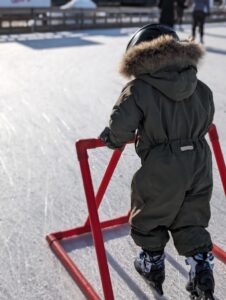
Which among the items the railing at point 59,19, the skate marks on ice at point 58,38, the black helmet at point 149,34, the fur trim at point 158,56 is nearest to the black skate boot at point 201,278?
the fur trim at point 158,56

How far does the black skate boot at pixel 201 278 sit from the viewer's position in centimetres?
195

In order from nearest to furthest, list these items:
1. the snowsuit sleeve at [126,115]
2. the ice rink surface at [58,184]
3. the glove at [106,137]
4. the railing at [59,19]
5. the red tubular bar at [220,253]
→ the snowsuit sleeve at [126,115]
the glove at [106,137]
the ice rink surface at [58,184]
the red tubular bar at [220,253]
the railing at [59,19]

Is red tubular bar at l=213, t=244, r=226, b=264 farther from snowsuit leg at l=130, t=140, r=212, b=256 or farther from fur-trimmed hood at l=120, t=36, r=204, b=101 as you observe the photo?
fur-trimmed hood at l=120, t=36, r=204, b=101

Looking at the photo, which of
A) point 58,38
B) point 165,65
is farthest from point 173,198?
point 58,38

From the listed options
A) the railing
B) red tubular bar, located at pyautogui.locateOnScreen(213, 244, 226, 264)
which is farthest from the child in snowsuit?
the railing

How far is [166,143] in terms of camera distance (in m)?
2.02

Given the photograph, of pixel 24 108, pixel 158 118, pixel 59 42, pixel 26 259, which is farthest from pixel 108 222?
pixel 59 42

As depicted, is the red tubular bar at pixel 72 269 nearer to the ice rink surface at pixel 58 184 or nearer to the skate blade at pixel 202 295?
the ice rink surface at pixel 58 184

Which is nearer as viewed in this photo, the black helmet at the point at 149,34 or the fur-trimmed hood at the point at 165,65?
the fur-trimmed hood at the point at 165,65

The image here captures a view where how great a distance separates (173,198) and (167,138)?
0.25 m

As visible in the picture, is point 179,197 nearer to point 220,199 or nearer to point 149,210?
point 149,210

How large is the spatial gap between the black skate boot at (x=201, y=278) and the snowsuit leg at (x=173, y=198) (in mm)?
39

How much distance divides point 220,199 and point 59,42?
28.1ft

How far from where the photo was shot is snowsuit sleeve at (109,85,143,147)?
193cm
